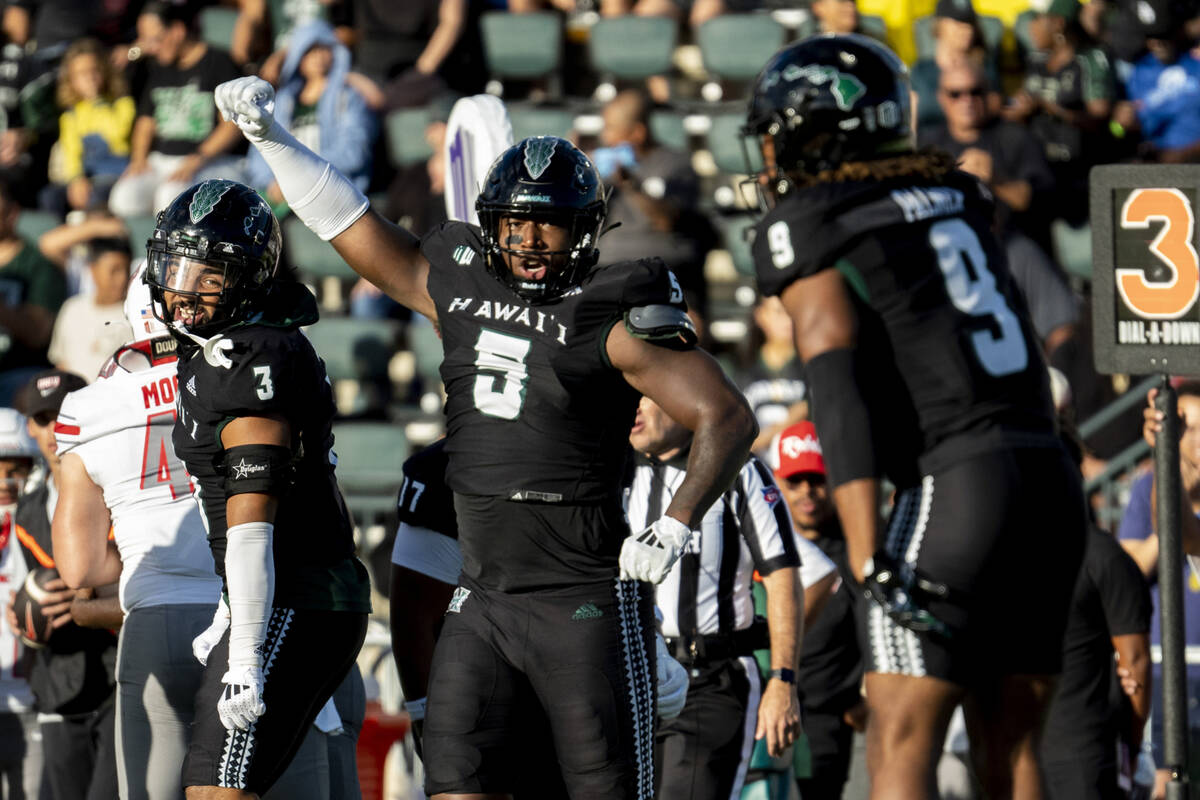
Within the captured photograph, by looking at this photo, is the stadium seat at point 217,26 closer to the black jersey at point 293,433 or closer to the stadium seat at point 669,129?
the stadium seat at point 669,129

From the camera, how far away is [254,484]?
4441mm

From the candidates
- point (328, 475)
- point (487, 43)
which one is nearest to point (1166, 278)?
point (328, 475)

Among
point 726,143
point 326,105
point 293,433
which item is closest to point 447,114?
point 326,105

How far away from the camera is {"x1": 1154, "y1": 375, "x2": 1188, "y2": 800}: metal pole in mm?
5027

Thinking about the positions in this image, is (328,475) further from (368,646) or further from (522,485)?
(368,646)

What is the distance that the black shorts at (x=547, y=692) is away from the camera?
429 centimetres

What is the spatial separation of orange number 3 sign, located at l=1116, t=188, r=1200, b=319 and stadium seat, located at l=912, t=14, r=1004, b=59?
6431 mm

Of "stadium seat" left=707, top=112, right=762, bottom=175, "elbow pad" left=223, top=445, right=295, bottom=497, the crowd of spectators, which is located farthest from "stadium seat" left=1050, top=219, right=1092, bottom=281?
"elbow pad" left=223, top=445, right=295, bottom=497

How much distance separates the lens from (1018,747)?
14.1 ft

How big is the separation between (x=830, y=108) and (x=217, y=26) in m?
9.72

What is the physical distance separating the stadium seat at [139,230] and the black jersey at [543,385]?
7.58 metres

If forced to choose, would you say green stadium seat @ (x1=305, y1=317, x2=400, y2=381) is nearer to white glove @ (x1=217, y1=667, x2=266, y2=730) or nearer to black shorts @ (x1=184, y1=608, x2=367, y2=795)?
black shorts @ (x1=184, y1=608, x2=367, y2=795)

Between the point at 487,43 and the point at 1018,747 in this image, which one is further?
the point at 487,43

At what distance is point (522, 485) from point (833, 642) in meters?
3.04
